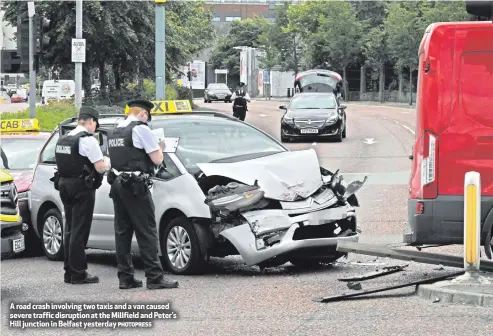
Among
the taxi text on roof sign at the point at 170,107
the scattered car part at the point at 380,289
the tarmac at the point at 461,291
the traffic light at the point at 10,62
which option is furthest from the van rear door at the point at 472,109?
the traffic light at the point at 10,62

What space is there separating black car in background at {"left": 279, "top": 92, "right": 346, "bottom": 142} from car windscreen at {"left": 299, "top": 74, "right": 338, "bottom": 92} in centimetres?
2558

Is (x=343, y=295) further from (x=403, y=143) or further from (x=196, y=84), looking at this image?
(x=196, y=84)

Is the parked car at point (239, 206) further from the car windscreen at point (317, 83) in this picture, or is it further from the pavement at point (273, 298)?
the car windscreen at point (317, 83)

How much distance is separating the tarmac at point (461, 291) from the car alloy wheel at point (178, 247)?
2.66 meters

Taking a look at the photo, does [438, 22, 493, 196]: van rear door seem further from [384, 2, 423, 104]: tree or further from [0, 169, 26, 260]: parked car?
[384, 2, 423, 104]: tree

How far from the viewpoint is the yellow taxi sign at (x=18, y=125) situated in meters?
16.4

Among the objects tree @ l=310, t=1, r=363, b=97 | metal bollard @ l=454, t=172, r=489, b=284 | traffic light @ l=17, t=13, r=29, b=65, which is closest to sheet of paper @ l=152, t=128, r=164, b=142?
metal bollard @ l=454, t=172, r=489, b=284

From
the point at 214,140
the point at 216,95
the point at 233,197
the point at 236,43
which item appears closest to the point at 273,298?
the point at 233,197

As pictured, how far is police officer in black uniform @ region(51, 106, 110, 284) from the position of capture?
10.6 metres

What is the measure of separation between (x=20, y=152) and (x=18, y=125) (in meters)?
0.79

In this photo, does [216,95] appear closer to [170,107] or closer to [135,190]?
[170,107]

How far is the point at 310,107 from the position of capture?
1329 inches

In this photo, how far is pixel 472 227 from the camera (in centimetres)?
913

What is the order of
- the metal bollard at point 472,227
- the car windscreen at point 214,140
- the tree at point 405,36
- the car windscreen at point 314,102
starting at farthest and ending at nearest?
the tree at point 405,36 < the car windscreen at point 314,102 < the car windscreen at point 214,140 < the metal bollard at point 472,227
